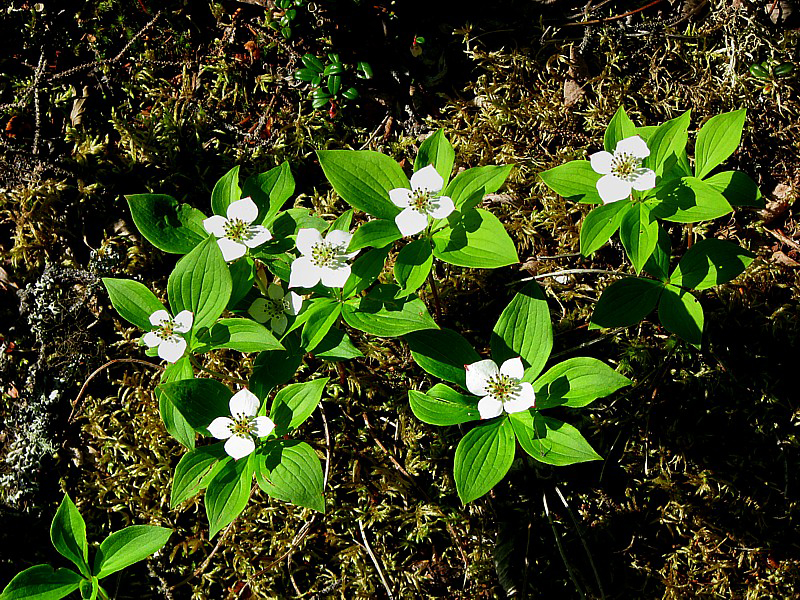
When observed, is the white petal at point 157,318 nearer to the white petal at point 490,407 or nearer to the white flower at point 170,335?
the white flower at point 170,335

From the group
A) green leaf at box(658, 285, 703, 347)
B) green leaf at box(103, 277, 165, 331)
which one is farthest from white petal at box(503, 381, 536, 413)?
green leaf at box(103, 277, 165, 331)

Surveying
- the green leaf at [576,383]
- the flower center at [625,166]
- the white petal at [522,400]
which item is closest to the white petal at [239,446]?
the white petal at [522,400]

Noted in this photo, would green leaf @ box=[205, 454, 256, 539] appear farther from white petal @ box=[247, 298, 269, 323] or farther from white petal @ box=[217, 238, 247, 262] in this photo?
white petal @ box=[217, 238, 247, 262]

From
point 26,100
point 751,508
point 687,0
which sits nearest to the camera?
point 751,508

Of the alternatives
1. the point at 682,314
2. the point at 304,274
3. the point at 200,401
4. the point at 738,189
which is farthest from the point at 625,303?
the point at 200,401

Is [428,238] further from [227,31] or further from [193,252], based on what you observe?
[227,31]

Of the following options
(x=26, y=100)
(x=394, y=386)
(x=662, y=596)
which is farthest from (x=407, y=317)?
(x=26, y=100)

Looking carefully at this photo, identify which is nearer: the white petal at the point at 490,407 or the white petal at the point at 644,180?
the white petal at the point at 490,407
